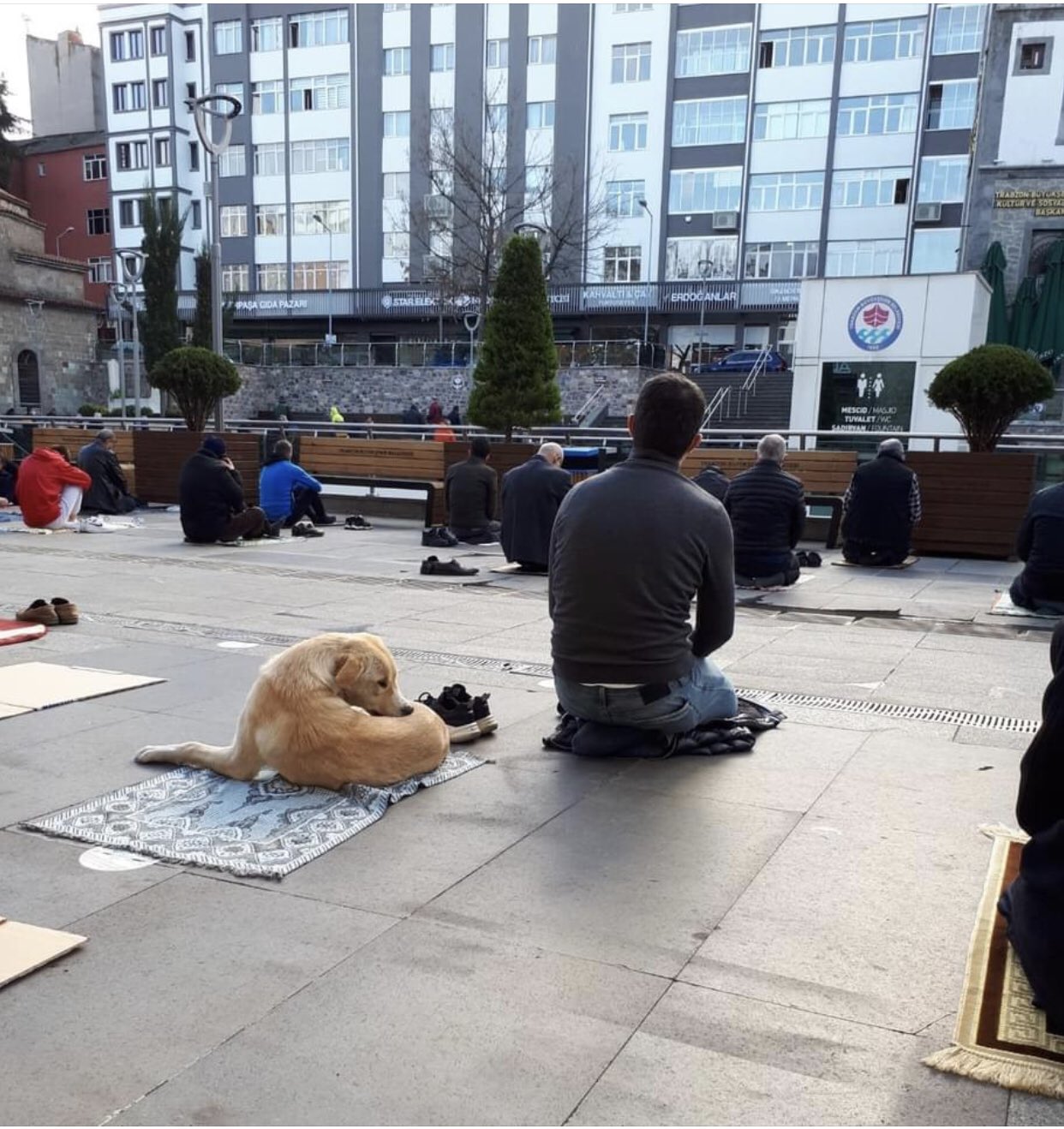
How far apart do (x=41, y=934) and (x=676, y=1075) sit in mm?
1790

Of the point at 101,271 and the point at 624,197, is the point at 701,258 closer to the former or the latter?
the point at 624,197

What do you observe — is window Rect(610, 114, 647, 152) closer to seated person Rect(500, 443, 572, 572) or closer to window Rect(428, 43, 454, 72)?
window Rect(428, 43, 454, 72)

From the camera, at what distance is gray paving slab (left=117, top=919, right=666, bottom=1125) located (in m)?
2.01

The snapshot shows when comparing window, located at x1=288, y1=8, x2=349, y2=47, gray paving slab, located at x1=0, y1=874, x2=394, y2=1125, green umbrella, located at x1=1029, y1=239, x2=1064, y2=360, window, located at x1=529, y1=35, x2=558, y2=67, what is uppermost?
window, located at x1=288, y1=8, x2=349, y2=47

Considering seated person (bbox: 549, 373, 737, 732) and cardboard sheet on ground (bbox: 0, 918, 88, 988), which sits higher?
seated person (bbox: 549, 373, 737, 732)

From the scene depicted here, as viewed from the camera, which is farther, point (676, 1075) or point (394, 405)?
point (394, 405)

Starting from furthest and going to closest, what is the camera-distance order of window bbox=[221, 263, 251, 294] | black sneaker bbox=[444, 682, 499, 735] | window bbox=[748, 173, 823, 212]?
1. window bbox=[221, 263, 251, 294]
2. window bbox=[748, 173, 823, 212]
3. black sneaker bbox=[444, 682, 499, 735]

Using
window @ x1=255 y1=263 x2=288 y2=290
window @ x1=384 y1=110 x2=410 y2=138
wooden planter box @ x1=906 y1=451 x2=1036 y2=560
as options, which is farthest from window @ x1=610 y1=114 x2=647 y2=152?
wooden planter box @ x1=906 y1=451 x2=1036 y2=560

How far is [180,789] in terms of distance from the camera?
150 inches

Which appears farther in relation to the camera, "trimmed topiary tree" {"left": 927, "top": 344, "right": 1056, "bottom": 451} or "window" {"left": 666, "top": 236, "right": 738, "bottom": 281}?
"window" {"left": 666, "top": 236, "right": 738, "bottom": 281}

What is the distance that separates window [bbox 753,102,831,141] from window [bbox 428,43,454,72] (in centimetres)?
1695

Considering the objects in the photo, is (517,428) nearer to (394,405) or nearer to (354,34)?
(394,405)

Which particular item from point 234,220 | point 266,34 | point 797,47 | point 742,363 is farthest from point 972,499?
point 266,34

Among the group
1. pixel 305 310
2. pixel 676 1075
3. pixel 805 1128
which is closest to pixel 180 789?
pixel 676 1075
